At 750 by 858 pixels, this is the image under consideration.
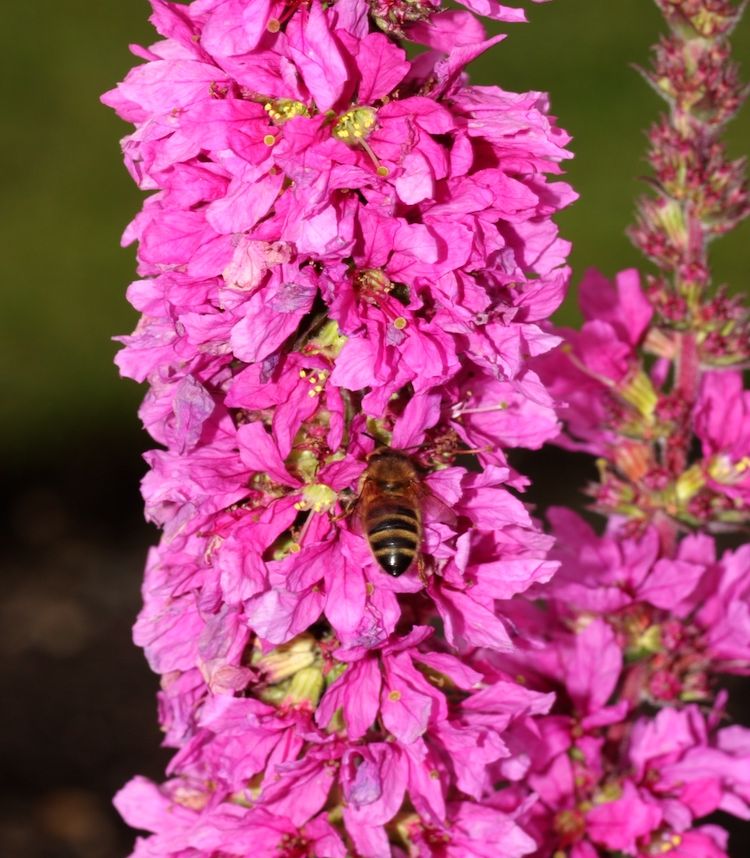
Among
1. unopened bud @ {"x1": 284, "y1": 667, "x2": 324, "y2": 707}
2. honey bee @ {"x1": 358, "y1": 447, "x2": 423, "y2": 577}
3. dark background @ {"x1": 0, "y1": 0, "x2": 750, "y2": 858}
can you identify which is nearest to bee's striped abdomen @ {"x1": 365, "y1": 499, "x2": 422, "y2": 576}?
honey bee @ {"x1": 358, "y1": 447, "x2": 423, "y2": 577}

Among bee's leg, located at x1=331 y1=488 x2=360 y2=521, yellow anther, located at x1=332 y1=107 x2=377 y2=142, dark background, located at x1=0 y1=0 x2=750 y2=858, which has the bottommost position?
dark background, located at x1=0 y1=0 x2=750 y2=858

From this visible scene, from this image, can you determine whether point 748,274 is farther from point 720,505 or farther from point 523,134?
point 523,134

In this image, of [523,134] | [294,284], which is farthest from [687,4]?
[294,284]

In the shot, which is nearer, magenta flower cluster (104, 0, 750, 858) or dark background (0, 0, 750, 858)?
magenta flower cluster (104, 0, 750, 858)

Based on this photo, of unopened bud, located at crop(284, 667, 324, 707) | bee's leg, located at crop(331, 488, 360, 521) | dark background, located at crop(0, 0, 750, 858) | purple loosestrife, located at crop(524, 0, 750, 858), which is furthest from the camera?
dark background, located at crop(0, 0, 750, 858)

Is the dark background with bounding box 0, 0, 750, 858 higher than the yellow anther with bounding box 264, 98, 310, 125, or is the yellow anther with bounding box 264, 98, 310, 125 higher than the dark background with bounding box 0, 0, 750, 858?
the yellow anther with bounding box 264, 98, 310, 125

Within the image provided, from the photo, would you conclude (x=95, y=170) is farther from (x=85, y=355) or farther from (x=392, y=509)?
(x=392, y=509)

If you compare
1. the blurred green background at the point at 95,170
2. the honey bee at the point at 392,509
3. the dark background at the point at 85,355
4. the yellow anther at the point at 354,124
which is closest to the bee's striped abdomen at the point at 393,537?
the honey bee at the point at 392,509

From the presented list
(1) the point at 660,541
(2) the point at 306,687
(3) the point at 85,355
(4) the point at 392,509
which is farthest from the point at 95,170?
(4) the point at 392,509

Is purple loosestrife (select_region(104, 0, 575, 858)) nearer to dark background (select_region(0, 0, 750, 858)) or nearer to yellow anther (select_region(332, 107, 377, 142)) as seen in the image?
yellow anther (select_region(332, 107, 377, 142))
